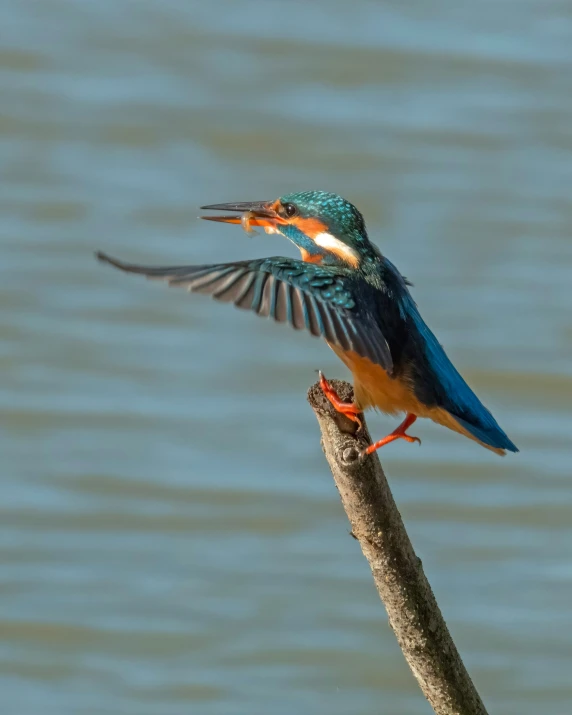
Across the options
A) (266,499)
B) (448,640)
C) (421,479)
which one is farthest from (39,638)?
(448,640)

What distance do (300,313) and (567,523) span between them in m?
3.07

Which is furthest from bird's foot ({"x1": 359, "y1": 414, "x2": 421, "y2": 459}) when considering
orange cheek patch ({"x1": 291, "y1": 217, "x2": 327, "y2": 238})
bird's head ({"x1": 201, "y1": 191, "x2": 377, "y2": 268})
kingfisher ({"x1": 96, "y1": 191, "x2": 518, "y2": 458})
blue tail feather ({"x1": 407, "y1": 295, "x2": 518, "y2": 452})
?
orange cheek patch ({"x1": 291, "y1": 217, "x2": 327, "y2": 238})

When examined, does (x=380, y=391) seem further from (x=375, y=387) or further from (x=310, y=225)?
(x=310, y=225)

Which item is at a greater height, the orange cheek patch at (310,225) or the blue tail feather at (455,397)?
the orange cheek patch at (310,225)

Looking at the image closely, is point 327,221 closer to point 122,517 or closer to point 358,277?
point 358,277

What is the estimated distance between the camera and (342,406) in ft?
11.5

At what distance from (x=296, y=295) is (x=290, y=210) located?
2.15 ft

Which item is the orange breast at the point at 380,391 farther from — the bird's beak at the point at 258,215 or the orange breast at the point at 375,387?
the bird's beak at the point at 258,215

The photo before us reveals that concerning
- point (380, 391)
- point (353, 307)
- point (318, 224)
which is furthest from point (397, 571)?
point (318, 224)

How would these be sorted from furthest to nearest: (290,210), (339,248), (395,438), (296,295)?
(290,210) → (339,248) → (395,438) → (296,295)

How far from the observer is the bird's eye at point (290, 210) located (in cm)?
407

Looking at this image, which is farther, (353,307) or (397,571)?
(353,307)

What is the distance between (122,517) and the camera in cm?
609

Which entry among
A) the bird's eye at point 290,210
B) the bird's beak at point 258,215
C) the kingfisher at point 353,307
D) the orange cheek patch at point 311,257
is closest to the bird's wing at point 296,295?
the kingfisher at point 353,307
